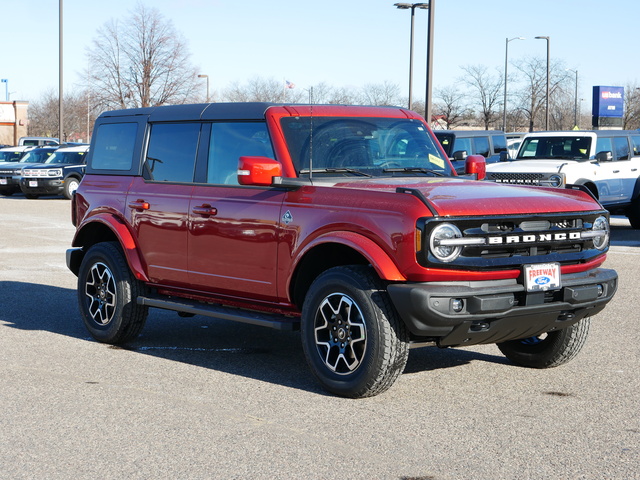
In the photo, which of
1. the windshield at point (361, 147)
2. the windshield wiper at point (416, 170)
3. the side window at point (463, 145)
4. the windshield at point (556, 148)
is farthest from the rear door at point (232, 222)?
the side window at point (463, 145)

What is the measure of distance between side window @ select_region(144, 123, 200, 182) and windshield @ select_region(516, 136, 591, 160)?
12.5 m

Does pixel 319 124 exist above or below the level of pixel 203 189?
above

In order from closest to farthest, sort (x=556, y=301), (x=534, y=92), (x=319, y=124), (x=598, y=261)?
1. (x=556, y=301)
2. (x=598, y=261)
3. (x=319, y=124)
4. (x=534, y=92)

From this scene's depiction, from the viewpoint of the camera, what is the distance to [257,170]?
258 inches

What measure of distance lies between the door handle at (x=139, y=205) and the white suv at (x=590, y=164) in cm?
1082

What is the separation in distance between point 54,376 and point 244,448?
2260 millimetres

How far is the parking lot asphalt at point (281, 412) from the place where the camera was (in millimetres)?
4867

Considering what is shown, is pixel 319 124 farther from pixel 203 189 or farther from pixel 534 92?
pixel 534 92

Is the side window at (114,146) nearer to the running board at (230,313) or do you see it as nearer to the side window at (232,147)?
the side window at (232,147)

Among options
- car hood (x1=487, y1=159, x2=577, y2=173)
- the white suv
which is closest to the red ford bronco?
car hood (x1=487, y1=159, x2=577, y2=173)

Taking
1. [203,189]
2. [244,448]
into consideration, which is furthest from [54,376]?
[244,448]

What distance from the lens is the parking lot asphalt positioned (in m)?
4.87

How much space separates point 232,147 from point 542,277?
2.52m

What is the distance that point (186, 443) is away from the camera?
5219mm
